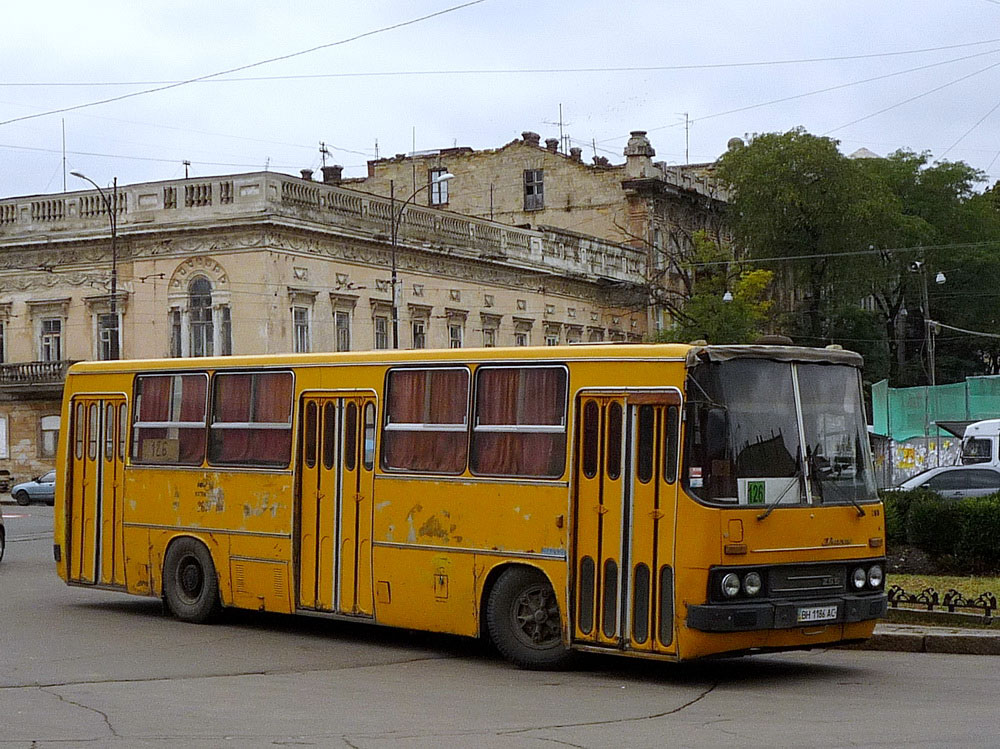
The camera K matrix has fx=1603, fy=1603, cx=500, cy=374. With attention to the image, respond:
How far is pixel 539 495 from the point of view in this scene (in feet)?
41.9

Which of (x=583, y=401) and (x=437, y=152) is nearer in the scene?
(x=583, y=401)

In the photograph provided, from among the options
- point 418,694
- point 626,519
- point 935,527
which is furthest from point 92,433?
point 935,527

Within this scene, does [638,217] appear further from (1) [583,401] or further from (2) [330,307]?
(1) [583,401]

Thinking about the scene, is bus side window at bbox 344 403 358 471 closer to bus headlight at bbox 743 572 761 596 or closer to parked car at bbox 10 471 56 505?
bus headlight at bbox 743 572 761 596

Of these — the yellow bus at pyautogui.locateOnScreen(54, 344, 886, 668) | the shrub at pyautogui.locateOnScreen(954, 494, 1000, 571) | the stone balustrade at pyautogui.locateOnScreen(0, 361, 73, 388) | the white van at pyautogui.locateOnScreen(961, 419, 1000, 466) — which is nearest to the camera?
the yellow bus at pyautogui.locateOnScreen(54, 344, 886, 668)

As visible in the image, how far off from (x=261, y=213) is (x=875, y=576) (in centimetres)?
3454

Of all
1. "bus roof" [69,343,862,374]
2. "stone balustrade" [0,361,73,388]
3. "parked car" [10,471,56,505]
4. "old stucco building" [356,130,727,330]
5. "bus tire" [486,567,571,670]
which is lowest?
"parked car" [10,471,56,505]

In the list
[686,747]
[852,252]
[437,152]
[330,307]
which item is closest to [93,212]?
[330,307]

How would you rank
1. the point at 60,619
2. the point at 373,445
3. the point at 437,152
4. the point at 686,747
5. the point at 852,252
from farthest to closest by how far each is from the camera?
1. the point at 437,152
2. the point at 852,252
3. the point at 60,619
4. the point at 373,445
5. the point at 686,747

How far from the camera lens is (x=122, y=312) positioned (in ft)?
156

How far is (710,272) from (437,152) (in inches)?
522

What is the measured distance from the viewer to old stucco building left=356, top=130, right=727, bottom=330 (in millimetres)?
66812

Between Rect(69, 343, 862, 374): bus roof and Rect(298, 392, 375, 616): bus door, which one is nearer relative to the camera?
Rect(69, 343, 862, 374): bus roof

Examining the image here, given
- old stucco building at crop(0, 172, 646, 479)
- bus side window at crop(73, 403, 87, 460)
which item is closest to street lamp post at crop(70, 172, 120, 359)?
old stucco building at crop(0, 172, 646, 479)
